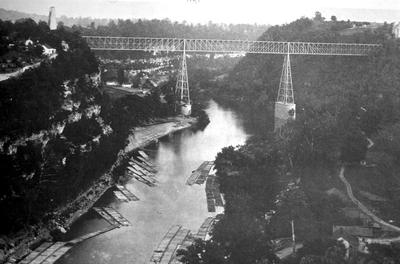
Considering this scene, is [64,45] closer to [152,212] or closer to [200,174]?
[200,174]

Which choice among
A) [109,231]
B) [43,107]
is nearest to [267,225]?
[109,231]

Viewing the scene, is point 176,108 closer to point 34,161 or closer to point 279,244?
point 34,161

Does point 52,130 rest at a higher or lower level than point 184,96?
higher

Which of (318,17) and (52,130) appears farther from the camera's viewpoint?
(318,17)

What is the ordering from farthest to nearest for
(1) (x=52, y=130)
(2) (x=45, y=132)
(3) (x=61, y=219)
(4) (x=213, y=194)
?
(4) (x=213, y=194) < (1) (x=52, y=130) < (2) (x=45, y=132) < (3) (x=61, y=219)

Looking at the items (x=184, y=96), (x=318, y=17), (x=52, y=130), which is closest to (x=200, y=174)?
(x=52, y=130)

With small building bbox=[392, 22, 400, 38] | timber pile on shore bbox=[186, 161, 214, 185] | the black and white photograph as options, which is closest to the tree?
small building bbox=[392, 22, 400, 38]

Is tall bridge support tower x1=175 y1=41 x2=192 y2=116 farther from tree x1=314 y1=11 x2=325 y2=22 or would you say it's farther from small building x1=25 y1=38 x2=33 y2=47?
tree x1=314 y1=11 x2=325 y2=22
